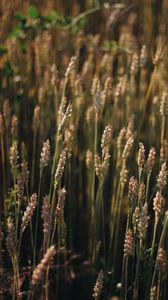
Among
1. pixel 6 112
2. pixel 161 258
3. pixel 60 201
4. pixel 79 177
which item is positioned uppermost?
pixel 6 112

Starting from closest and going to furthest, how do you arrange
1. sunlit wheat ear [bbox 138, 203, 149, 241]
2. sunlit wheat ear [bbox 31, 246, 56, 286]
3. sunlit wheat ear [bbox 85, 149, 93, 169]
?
sunlit wheat ear [bbox 31, 246, 56, 286] → sunlit wheat ear [bbox 138, 203, 149, 241] → sunlit wheat ear [bbox 85, 149, 93, 169]

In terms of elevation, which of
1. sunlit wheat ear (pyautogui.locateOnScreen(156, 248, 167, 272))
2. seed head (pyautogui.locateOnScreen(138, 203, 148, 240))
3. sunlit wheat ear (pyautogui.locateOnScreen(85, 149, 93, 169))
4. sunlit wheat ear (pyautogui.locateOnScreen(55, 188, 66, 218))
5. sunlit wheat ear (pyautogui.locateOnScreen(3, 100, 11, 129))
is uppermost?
sunlit wheat ear (pyautogui.locateOnScreen(3, 100, 11, 129))

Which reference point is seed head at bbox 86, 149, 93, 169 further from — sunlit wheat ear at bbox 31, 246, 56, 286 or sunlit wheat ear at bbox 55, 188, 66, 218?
sunlit wheat ear at bbox 31, 246, 56, 286

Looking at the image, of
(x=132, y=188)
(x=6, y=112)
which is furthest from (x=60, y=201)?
(x=6, y=112)

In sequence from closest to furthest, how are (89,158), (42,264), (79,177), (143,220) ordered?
1. (42,264)
2. (143,220)
3. (89,158)
4. (79,177)

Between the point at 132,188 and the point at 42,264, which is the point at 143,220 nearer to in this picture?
the point at 132,188

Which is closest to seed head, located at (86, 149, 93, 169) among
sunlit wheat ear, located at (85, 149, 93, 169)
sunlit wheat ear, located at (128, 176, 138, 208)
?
sunlit wheat ear, located at (85, 149, 93, 169)

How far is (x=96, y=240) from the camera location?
120 centimetres

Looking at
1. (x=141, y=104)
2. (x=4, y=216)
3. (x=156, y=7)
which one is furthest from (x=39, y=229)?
(x=156, y=7)

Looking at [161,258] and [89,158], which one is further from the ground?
[89,158]

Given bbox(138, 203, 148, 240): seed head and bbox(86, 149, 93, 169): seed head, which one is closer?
bbox(138, 203, 148, 240): seed head

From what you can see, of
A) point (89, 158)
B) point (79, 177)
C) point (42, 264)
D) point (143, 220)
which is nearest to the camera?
point (42, 264)

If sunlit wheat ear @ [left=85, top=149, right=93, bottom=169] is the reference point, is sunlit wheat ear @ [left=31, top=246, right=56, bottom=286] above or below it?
below

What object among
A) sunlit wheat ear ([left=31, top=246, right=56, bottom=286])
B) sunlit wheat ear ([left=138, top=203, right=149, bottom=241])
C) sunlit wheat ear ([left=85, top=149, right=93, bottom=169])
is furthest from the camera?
sunlit wheat ear ([left=85, top=149, right=93, bottom=169])
